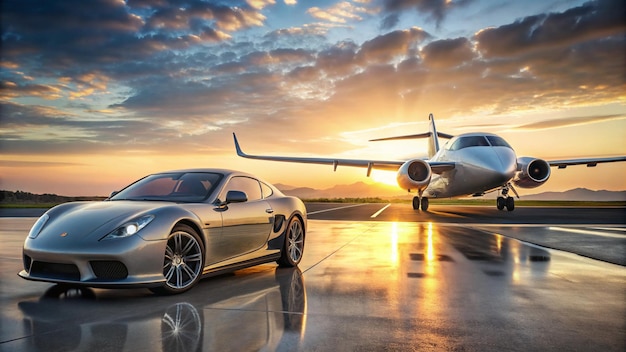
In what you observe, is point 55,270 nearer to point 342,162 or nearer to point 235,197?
point 235,197

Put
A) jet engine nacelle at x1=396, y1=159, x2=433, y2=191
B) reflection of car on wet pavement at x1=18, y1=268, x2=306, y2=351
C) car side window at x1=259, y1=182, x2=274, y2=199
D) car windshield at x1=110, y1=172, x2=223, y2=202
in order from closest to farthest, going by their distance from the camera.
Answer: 1. reflection of car on wet pavement at x1=18, y1=268, x2=306, y2=351
2. car windshield at x1=110, y1=172, x2=223, y2=202
3. car side window at x1=259, y1=182, x2=274, y2=199
4. jet engine nacelle at x1=396, y1=159, x2=433, y2=191

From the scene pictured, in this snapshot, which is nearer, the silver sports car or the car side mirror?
the silver sports car

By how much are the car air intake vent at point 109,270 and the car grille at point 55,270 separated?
0.64 ft

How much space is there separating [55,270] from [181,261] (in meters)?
1.21

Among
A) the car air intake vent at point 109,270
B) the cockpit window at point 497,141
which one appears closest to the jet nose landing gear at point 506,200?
the cockpit window at point 497,141

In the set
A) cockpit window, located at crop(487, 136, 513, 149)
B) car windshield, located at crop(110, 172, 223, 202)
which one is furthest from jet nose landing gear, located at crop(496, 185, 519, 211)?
car windshield, located at crop(110, 172, 223, 202)

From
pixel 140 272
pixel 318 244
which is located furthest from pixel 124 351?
pixel 318 244

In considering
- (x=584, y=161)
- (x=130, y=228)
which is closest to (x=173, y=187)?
(x=130, y=228)

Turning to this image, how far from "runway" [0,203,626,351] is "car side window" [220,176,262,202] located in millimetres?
1045

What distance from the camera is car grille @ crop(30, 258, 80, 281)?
15.9 feet

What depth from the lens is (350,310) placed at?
14.6 ft

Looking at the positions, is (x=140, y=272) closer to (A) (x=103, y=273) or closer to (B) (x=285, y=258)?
(A) (x=103, y=273)

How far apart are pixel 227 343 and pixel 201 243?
7.36 feet

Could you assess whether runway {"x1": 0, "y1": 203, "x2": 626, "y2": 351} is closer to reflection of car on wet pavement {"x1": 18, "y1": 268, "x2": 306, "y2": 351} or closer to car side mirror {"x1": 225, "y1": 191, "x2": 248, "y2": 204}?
reflection of car on wet pavement {"x1": 18, "y1": 268, "x2": 306, "y2": 351}
